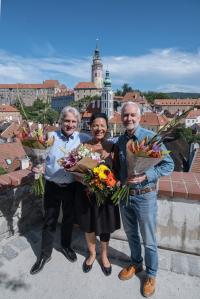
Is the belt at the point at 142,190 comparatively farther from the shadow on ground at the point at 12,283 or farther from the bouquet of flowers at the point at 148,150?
the shadow on ground at the point at 12,283

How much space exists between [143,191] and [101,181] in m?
0.42

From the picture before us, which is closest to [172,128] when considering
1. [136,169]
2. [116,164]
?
[136,169]

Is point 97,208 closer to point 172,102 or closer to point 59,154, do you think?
point 59,154

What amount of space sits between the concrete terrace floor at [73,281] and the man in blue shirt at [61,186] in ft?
0.39

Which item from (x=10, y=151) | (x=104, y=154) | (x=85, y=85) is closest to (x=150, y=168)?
(x=104, y=154)

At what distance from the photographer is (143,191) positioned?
8.39 ft

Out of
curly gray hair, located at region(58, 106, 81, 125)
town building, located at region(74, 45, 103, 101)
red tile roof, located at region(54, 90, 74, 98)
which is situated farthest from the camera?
red tile roof, located at region(54, 90, 74, 98)

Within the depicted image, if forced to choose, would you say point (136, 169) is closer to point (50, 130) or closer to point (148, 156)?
point (148, 156)

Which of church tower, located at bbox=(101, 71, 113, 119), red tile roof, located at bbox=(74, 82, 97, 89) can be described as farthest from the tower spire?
church tower, located at bbox=(101, 71, 113, 119)

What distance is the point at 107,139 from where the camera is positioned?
9.40 feet

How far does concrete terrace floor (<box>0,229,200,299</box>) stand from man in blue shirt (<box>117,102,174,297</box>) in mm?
189

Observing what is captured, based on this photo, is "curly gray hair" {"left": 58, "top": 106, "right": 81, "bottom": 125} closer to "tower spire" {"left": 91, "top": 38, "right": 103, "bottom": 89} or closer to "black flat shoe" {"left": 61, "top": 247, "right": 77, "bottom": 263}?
"black flat shoe" {"left": 61, "top": 247, "right": 77, "bottom": 263}

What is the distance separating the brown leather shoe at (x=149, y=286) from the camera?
263cm

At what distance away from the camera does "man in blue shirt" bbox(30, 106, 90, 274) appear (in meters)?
2.98
